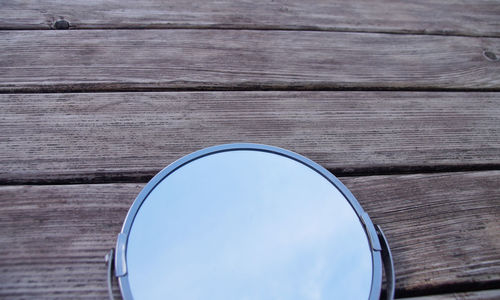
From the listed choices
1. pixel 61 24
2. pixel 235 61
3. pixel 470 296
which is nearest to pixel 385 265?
pixel 470 296

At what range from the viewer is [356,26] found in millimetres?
899

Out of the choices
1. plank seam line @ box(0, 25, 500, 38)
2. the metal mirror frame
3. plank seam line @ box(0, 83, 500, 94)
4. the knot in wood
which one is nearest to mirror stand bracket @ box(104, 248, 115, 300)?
the metal mirror frame

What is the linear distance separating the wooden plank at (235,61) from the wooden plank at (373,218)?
0.82 feet

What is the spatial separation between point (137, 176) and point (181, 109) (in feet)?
0.52

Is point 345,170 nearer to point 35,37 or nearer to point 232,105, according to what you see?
point 232,105

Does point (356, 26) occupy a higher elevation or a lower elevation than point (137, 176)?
higher

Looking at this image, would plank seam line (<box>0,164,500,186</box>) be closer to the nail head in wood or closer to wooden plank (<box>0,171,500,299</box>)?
wooden plank (<box>0,171,500,299</box>)

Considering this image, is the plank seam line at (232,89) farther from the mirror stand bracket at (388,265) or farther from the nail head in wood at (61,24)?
the mirror stand bracket at (388,265)

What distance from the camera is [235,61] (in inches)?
29.9

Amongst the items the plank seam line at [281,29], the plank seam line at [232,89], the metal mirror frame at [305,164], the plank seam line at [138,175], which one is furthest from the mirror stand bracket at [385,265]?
the plank seam line at [281,29]

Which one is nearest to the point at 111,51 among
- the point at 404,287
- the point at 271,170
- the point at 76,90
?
the point at 76,90

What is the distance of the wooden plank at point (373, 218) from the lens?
0.45m

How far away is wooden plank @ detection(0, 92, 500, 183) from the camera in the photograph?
0.57 m

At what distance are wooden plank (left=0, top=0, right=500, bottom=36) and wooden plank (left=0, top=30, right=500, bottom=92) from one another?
0.04 m
